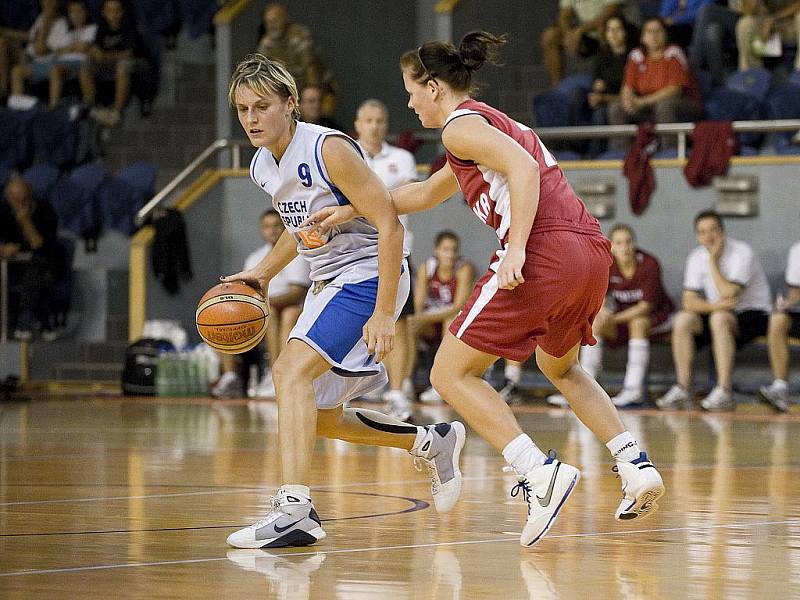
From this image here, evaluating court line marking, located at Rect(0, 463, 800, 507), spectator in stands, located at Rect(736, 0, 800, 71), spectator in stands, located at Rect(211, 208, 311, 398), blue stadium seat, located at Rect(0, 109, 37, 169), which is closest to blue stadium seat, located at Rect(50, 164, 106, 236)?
blue stadium seat, located at Rect(0, 109, 37, 169)

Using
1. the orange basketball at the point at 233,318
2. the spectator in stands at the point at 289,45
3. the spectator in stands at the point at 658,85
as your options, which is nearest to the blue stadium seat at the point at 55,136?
the spectator in stands at the point at 289,45

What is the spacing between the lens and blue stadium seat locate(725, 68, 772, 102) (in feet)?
40.3

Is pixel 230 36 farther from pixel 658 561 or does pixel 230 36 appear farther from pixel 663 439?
pixel 658 561

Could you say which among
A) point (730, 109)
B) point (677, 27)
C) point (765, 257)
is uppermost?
point (677, 27)

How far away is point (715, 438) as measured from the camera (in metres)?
8.66

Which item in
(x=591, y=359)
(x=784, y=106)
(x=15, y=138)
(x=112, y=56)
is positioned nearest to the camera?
(x=591, y=359)

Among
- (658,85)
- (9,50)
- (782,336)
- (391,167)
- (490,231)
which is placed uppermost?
(9,50)

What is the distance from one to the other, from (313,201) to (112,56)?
1155 cm

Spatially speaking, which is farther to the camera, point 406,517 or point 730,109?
point 730,109

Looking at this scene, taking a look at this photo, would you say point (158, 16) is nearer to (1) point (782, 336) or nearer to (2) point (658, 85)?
(2) point (658, 85)

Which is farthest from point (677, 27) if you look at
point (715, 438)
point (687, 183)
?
point (715, 438)

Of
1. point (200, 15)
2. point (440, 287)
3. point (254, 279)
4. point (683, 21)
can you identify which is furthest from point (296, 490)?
point (200, 15)

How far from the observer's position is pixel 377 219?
4652mm

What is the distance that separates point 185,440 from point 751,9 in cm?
664
